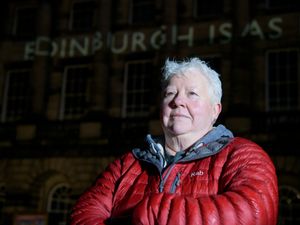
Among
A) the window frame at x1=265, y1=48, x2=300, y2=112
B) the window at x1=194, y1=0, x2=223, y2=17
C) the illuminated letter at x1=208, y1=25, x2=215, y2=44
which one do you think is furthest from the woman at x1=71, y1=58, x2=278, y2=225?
the window at x1=194, y1=0, x2=223, y2=17

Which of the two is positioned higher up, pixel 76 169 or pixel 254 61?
pixel 254 61

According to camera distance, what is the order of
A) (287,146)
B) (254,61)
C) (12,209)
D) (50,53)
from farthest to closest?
(50,53) → (12,209) → (254,61) → (287,146)

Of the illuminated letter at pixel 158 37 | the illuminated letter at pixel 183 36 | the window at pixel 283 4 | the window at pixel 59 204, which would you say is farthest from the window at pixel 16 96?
the window at pixel 283 4

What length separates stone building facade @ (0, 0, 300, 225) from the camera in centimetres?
1664

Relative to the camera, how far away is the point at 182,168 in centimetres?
206

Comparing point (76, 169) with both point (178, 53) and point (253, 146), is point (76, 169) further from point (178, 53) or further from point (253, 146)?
point (253, 146)

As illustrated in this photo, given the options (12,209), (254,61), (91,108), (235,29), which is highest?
(235,29)

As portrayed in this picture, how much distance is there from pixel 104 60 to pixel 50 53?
266 centimetres

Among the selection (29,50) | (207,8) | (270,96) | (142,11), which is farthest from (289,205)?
(29,50)

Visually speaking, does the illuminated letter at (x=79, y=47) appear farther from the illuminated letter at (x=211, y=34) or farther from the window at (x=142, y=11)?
the illuminated letter at (x=211, y=34)

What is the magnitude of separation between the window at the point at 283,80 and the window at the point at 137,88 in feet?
14.8

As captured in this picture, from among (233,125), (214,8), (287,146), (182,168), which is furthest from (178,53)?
(182,168)

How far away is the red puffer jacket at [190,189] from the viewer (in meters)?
1.70

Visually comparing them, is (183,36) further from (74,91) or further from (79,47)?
(74,91)
